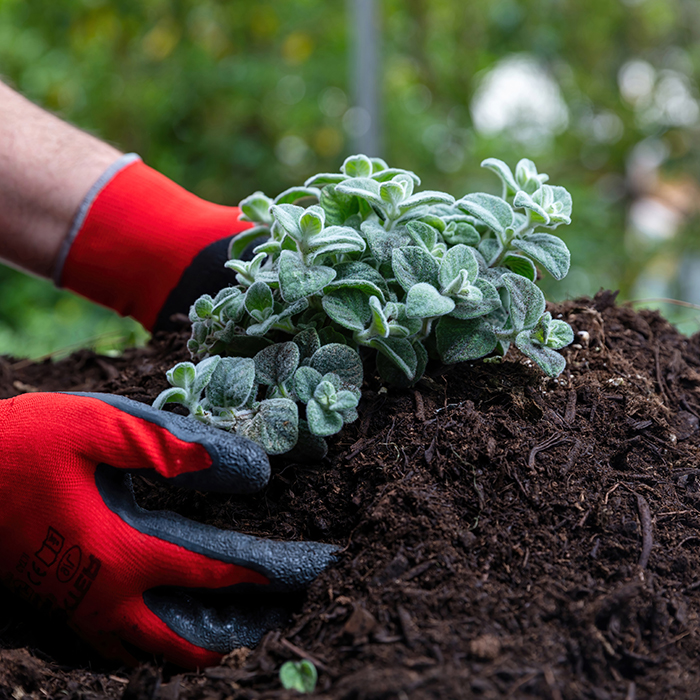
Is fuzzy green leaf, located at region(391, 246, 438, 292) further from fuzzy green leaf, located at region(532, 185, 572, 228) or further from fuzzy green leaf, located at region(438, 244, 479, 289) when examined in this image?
fuzzy green leaf, located at region(532, 185, 572, 228)

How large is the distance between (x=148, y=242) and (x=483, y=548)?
3.98ft

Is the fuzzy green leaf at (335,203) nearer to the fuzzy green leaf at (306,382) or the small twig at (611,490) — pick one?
the fuzzy green leaf at (306,382)

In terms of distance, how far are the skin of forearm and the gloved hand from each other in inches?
31.8

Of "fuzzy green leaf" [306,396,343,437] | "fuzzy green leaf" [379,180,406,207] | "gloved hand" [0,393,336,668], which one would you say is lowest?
"gloved hand" [0,393,336,668]

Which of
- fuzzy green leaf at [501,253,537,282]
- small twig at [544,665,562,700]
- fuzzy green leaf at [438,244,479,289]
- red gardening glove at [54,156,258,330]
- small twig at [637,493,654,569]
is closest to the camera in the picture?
small twig at [544,665,562,700]

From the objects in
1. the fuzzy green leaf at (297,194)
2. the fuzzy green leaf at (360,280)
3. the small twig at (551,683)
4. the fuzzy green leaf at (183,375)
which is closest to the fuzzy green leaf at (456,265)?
the fuzzy green leaf at (360,280)

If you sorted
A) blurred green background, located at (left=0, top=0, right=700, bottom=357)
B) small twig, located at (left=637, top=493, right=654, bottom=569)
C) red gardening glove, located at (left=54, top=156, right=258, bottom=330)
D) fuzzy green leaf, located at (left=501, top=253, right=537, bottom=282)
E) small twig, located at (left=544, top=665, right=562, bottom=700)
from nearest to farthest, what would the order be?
small twig, located at (left=544, top=665, right=562, bottom=700), small twig, located at (left=637, top=493, right=654, bottom=569), fuzzy green leaf, located at (left=501, top=253, right=537, bottom=282), red gardening glove, located at (left=54, top=156, right=258, bottom=330), blurred green background, located at (left=0, top=0, right=700, bottom=357)

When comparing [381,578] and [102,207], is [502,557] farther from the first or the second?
[102,207]

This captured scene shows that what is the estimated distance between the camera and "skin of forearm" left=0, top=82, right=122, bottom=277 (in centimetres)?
171

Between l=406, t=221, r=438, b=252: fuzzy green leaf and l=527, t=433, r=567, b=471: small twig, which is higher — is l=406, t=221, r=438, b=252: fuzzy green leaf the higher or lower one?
the higher one

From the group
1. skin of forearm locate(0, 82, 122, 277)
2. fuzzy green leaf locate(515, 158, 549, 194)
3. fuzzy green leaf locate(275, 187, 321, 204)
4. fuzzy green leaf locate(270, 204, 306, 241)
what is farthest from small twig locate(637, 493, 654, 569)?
skin of forearm locate(0, 82, 122, 277)

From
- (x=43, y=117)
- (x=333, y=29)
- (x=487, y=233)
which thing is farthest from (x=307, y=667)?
(x=333, y=29)

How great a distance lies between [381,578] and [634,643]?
0.36m

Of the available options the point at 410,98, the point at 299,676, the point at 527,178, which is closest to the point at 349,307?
the point at 527,178
